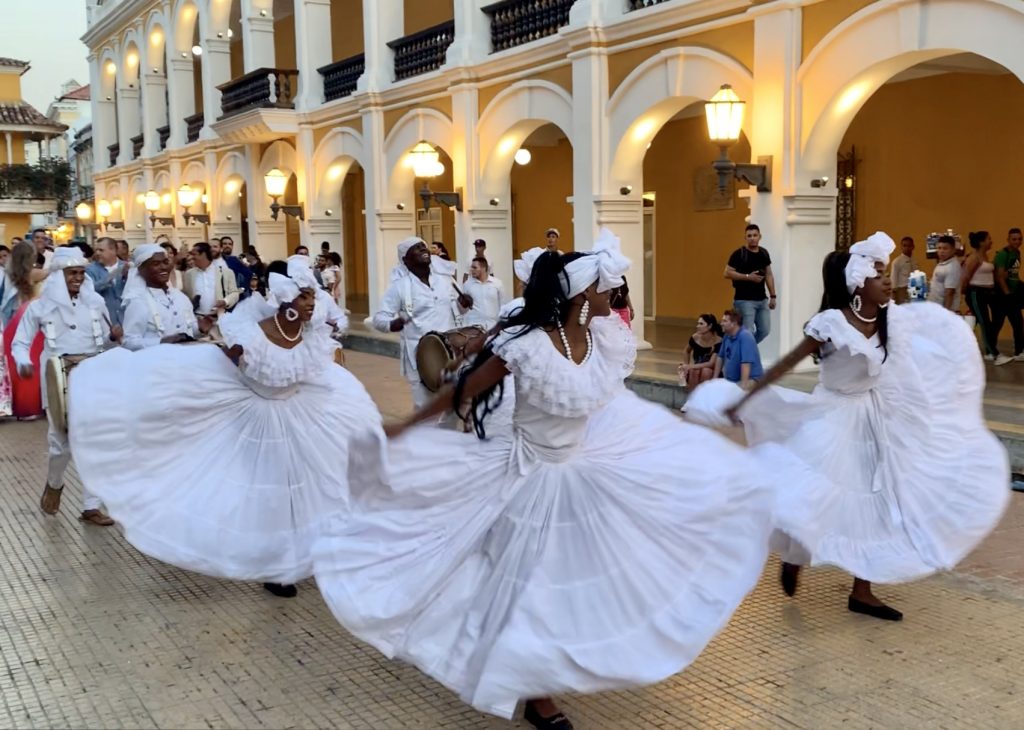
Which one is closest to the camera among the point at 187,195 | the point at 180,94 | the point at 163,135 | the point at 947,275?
the point at 947,275

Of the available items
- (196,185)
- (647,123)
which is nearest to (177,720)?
(647,123)

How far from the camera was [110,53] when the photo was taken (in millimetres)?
34219

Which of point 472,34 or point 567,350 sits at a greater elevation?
point 472,34

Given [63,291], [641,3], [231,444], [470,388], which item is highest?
[641,3]

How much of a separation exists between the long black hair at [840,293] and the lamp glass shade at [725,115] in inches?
247

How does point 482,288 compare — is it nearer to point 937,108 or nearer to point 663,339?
point 663,339

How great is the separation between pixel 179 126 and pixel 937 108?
2125 centimetres

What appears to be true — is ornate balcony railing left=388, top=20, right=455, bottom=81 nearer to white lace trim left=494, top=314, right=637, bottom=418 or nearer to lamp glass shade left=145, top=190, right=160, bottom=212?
white lace trim left=494, top=314, right=637, bottom=418

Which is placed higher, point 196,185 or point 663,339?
point 196,185

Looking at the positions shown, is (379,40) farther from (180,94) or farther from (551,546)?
(551,546)

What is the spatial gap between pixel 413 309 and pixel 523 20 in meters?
8.23

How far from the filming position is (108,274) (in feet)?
38.6

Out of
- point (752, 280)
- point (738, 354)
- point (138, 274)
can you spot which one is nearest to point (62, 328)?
point (138, 274)

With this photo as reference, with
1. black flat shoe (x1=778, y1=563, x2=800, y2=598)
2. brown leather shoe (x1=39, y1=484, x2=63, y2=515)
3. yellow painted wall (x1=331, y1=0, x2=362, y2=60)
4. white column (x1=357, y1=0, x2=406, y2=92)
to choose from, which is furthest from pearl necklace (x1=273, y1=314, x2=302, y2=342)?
yellow painted wall (x1=331, y1=0, x2=362, y2=60)
